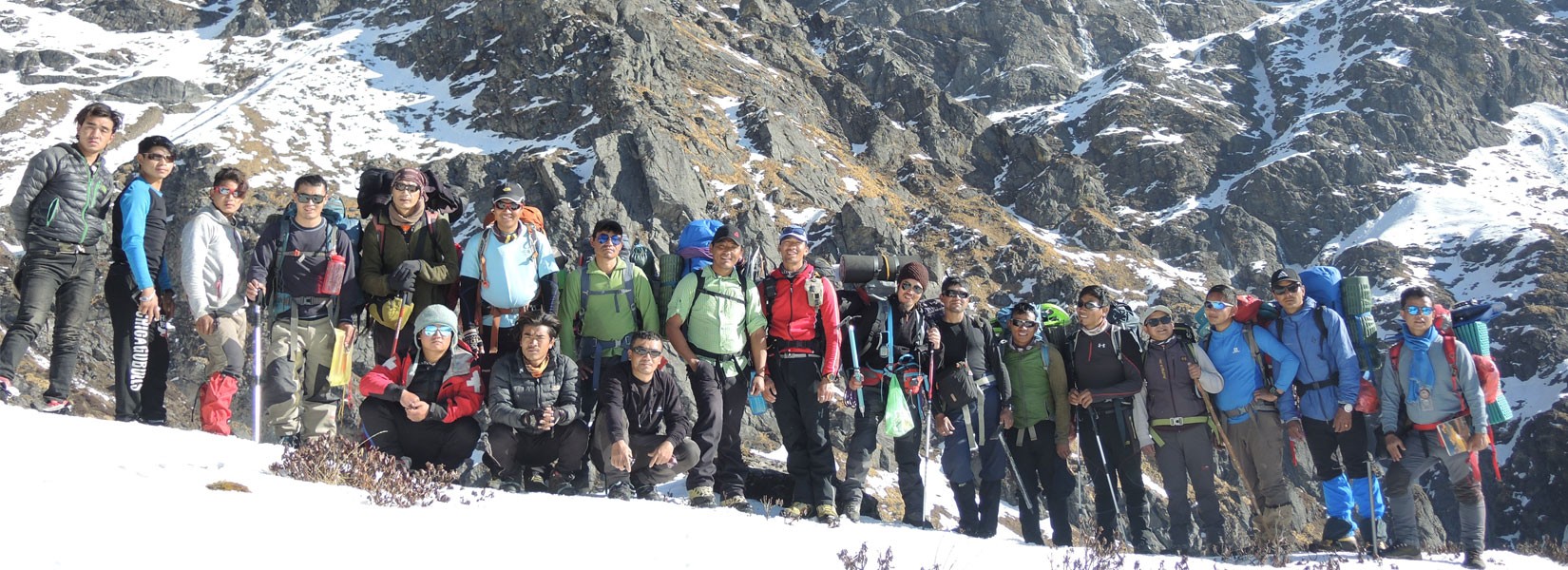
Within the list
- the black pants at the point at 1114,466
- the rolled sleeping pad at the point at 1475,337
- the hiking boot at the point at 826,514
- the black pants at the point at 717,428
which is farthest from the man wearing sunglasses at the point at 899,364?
the rolled sleeping pad at the point at 1475,337

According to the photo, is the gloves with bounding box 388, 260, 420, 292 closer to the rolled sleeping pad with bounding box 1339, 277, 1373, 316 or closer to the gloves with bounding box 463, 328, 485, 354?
the gloves with bounding box 463, 328, 485, 354

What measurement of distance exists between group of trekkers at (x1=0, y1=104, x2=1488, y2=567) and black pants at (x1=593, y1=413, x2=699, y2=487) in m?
0.02

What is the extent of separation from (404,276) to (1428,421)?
8693 mm

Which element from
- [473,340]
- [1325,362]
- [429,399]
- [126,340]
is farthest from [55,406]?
[1325,362]

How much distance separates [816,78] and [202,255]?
346ft

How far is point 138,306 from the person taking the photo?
763cm

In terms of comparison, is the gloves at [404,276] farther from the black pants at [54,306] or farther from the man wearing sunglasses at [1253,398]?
the man wearing sunglasses at [1253,398]

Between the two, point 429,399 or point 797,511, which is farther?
point 797,511

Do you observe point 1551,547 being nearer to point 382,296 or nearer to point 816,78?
point 382,296

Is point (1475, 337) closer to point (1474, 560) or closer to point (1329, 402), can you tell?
point (1329, 402)

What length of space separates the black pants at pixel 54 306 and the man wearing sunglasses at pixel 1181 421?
874cm

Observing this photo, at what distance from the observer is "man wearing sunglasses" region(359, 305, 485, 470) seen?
7.21m

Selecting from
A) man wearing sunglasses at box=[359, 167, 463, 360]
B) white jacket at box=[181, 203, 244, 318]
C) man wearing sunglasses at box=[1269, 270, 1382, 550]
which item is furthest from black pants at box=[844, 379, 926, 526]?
white jacket at box=[181, 203, 244, 318]

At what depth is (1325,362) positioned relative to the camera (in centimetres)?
905
